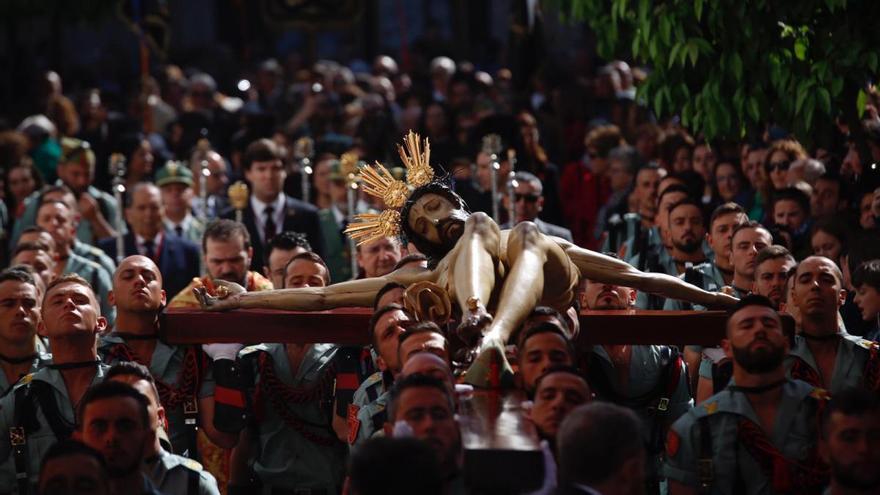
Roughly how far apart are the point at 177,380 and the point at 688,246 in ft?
11.0

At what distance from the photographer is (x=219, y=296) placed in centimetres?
830

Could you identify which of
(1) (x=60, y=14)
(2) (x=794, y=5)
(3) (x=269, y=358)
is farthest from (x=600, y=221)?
(1) (x=60, y=14)

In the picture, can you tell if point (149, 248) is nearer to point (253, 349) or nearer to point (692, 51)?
point (253, 349)

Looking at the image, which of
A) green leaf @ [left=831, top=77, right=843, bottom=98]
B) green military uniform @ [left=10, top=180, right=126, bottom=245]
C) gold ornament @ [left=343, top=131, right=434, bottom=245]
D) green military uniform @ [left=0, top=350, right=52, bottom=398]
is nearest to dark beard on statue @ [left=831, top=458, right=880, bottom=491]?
gold ornament @ [left=343, top=131, right=434, bottom=245]

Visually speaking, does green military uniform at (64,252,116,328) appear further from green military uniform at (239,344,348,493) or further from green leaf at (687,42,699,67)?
green leaf at (687,42,699,67)

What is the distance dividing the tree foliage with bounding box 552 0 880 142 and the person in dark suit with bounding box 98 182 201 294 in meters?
3.54

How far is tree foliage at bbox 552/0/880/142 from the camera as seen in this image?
9602 mm

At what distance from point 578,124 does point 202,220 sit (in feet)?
14.8

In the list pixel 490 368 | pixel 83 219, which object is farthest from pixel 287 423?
pixel 83 219

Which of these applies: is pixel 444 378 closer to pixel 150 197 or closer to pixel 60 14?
pixel 150 197

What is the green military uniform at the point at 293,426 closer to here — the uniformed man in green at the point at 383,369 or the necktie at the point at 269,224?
the uniformed man in green at the point at 383,369

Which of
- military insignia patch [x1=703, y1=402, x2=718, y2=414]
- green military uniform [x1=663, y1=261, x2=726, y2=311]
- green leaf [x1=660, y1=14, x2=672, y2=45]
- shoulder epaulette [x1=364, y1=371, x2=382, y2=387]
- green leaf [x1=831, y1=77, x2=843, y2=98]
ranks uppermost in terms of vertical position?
green leaf [x1=660, y1=14, x2=672, y2=45]

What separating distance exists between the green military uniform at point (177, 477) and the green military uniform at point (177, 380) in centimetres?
155

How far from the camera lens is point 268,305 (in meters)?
8.23
